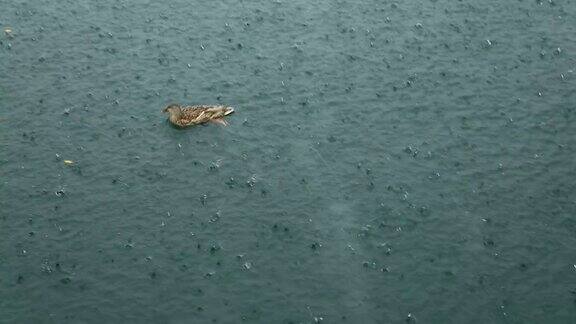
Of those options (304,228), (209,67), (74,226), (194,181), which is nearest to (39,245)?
(74,226)

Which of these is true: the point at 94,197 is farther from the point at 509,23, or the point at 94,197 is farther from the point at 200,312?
the point at 509,23

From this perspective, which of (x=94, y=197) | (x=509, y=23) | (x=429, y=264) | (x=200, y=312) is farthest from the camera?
(x=509, y=23)

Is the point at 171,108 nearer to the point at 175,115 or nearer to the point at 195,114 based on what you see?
the point at 175,115

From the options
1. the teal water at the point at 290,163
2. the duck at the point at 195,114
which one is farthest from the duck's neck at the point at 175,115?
the teal water at the point at 290,163

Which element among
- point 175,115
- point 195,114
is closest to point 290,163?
point 195,114

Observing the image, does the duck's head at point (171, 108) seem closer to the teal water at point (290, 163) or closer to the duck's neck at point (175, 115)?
the duck's neck at point (175, 115)

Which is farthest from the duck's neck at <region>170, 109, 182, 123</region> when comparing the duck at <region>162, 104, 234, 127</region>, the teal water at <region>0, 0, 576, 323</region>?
the teal water at <region>0, 0, 576, 323</region>

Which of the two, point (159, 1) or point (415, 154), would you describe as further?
point (159, 1)
